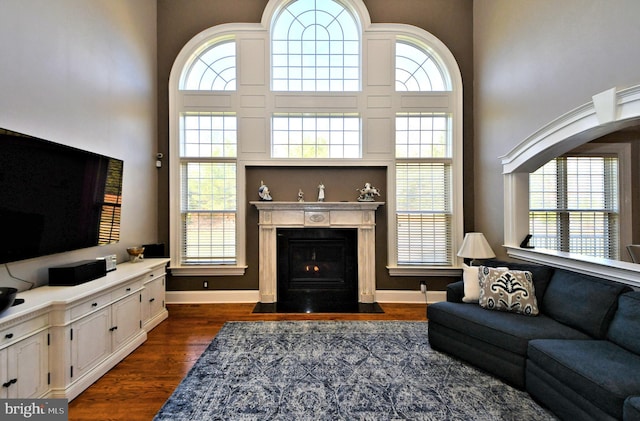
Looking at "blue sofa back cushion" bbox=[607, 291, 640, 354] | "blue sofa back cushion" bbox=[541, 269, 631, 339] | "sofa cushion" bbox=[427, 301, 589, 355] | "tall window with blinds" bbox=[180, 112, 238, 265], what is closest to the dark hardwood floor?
"tall window with blinds" bbox=[180, 112, 238, 265]

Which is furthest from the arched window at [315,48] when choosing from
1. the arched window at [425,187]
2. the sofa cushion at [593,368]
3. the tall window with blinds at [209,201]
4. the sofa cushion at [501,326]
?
the sofa cushion at [593,368]

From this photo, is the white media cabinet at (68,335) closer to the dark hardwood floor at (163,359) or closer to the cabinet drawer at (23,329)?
the cabinet drawer at (23,329)

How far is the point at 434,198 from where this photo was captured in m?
4.50

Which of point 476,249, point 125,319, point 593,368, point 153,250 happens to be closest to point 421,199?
point 476,249

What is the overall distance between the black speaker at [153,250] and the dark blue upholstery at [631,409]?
4.64 m

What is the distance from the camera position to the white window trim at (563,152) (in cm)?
224

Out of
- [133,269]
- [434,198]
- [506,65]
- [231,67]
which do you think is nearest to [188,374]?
[133,269]

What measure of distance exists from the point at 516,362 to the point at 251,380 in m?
2.21

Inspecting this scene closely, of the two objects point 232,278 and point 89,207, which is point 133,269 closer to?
point 89,207

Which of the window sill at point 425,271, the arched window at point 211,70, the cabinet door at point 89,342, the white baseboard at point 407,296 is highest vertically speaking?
the arched window at point 211,70

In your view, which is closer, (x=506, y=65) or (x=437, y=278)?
(x=506, y=65)

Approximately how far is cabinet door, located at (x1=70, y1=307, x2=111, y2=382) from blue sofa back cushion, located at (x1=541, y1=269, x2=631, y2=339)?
409cm

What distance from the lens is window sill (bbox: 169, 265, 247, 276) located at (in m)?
4.36

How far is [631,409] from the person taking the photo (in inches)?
58.7
